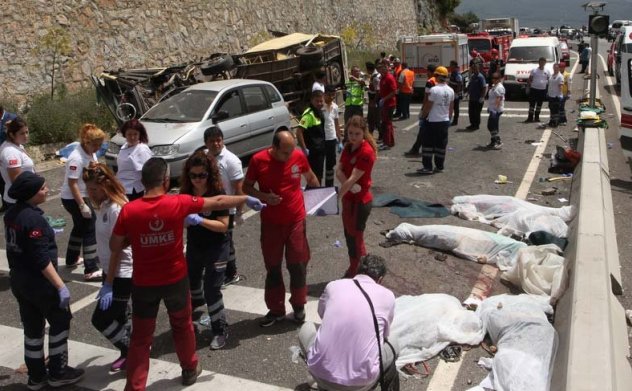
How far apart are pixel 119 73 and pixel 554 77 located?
11.2 metres

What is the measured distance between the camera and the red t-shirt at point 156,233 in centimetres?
374

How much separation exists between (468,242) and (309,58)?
11332mm

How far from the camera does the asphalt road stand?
179 inches

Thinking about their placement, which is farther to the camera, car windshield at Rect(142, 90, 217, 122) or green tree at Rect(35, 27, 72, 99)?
green tree at Rect(35, 27, 72, 99)

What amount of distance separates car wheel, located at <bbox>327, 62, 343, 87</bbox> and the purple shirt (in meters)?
15.3

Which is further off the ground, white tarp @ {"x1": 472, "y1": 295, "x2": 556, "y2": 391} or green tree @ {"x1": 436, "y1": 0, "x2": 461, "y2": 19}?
green tree @ {"x1": 436, "y1": 0, "x2": 461, "y2": 19}

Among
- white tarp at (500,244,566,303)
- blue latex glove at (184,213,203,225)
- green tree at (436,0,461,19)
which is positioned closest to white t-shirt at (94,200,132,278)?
blue latex glove at (184,213,203,225)

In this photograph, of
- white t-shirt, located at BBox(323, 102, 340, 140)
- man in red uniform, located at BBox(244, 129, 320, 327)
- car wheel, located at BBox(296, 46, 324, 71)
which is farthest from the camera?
car wheel, located at BBox(296, 46, 324, 71)

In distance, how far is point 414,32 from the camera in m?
46.8

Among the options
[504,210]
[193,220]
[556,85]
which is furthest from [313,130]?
[556,85]

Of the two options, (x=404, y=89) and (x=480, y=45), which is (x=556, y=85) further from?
(x=480, y=45)

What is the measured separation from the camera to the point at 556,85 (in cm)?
1513

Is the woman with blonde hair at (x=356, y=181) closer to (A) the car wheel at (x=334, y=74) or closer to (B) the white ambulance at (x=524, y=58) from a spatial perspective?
(A) the car wheel at (x=334, y=74)

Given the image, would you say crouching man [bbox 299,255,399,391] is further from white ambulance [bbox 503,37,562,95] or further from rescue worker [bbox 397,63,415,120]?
white ambulance [bbox 503,37,562,95]
